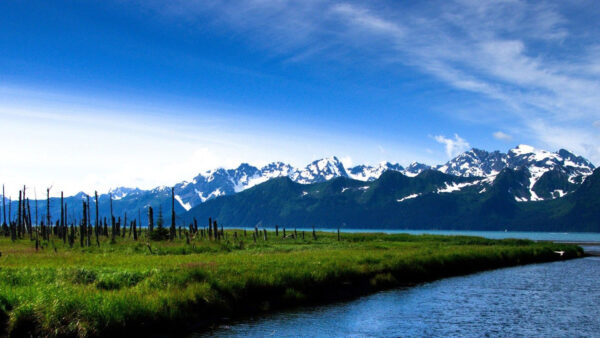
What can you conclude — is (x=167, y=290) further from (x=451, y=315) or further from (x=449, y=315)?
(x=451, y=315)

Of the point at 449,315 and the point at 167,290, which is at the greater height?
the point at 167,290

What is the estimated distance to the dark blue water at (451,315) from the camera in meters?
29.6

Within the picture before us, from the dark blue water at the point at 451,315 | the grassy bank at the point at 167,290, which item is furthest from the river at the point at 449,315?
the grassy bank at the point at 167,290

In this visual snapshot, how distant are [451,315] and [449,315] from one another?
0.44 feet

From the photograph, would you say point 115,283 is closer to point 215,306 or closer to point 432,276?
point 215,306

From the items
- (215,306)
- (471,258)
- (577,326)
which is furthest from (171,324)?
(471,258)

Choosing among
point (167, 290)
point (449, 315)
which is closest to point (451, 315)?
point (449, 315)

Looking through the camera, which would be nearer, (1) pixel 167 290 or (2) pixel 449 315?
(1) pixel 167 290

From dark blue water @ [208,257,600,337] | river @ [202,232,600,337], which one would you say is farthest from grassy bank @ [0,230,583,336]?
dark blue water @ [208,257,600,337]

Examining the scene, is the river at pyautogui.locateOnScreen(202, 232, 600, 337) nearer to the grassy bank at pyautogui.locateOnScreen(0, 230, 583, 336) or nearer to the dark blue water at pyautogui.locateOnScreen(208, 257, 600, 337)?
the dark blue water at pyautogui.locateOnScreen(208, 257, 600, 337)

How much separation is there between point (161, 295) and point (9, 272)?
13.0 metres

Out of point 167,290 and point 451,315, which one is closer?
point 167,290

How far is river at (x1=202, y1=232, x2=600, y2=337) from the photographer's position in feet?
97.1

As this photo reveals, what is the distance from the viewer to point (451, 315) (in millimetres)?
34531
